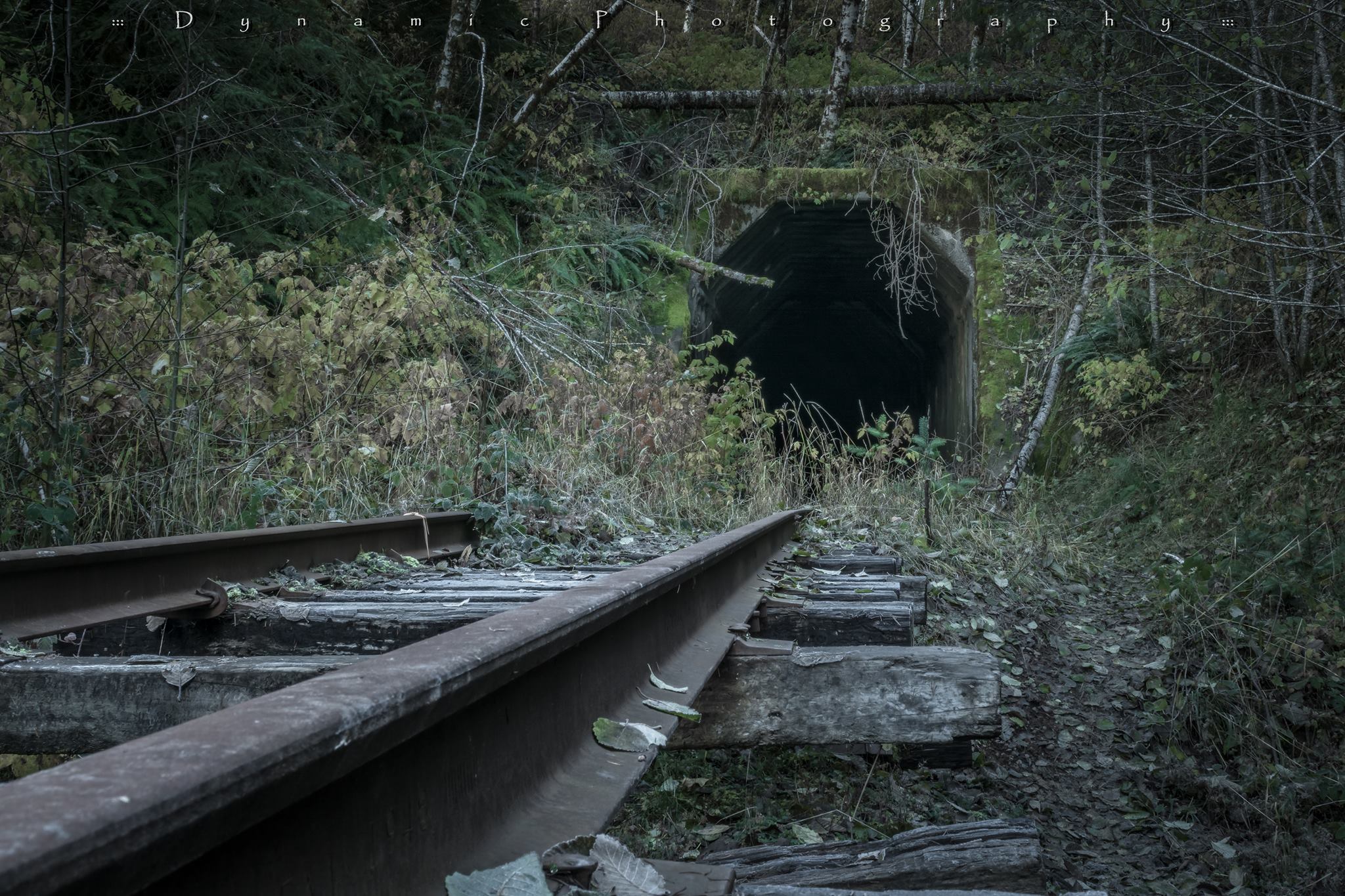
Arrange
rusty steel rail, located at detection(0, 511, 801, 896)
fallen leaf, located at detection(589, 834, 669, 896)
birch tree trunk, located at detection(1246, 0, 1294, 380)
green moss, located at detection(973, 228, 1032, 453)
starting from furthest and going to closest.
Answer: green moss, located at detection(973, 228, 1032, 453)
birch tree trunk, located at detection(1246, 0, 1294, 380)
fallen leaf, located at detection(589, 834, 669, 896)
rusty steel rail, located at detection(0, 511, 801, 896)

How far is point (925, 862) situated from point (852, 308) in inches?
638

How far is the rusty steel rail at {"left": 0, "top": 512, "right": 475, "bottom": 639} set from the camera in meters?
2.75

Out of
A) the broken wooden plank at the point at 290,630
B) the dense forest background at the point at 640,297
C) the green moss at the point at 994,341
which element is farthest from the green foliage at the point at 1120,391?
the broken wooden plank at the point at 290,630

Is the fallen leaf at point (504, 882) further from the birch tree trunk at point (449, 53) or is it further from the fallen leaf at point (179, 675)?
the birch tree trunk at point (449, 53)

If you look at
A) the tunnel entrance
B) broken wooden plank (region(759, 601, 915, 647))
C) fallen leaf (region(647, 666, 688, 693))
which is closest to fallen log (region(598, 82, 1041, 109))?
the tunnel entrance

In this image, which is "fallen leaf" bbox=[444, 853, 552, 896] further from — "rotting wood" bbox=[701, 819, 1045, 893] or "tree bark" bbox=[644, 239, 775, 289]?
"tree bark" bbox=[644, 239, 775, 289]

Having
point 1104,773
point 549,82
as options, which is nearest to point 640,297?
point 549,82

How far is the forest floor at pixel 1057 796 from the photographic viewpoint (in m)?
3.43

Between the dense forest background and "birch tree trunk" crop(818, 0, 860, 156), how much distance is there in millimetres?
55

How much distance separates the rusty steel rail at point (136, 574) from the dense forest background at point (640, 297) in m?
0.95

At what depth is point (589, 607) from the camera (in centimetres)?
186

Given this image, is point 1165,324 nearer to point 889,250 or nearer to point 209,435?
point 889,250

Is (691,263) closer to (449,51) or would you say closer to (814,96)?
(814,96)

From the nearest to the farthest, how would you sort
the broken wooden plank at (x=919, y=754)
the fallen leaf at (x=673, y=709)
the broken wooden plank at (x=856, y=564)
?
the fallen leaf at (x=673, y=709) < the broken wooden plank at (x=919, y=754) < the broken wooden plank at (x=856, y=564)
